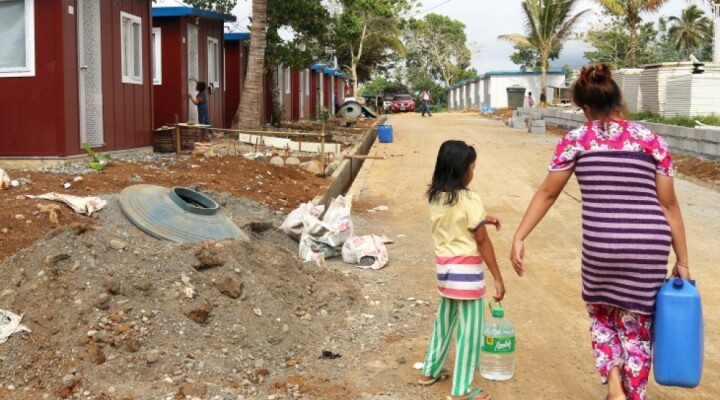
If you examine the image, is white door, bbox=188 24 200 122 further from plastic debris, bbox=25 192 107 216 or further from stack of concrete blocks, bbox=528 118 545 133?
stack of concrete blocks, bbox=528 118 545 133

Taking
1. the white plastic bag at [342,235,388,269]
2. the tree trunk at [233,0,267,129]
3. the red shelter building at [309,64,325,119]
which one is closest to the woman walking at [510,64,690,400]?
the white plastic bag at [342,235,388,269]

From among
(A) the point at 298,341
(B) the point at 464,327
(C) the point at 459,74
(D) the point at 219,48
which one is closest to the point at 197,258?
(A) the point at 298,341

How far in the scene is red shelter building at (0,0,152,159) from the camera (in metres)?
12.1

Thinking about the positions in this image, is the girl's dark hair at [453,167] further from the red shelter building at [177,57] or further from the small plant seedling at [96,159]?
the red shelter building at [177,57]

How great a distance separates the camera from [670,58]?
61.3m

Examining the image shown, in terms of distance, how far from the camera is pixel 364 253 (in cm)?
845

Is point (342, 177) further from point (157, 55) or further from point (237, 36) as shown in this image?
point (237, 36)

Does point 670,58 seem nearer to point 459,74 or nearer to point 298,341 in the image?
point 459,74

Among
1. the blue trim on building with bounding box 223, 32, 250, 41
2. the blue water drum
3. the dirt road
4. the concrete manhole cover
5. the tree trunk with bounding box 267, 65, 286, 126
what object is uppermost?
the blue trim on building with bounding box 223, 32, 250, 41

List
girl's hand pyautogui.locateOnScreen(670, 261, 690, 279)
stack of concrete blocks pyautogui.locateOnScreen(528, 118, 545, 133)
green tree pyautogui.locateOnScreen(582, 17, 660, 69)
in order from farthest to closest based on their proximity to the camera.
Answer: green tree pyautogui.locateOnScreen(582, 17, 660, 69)
stack of concrete blocks pyautogui.locateOnScreen(528, 118, 545, 133)
girl's hand pyautogui.locateOnScreen(670, 261, 690, 279)

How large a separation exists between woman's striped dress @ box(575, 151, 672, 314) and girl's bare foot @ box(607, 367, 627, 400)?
0.35m

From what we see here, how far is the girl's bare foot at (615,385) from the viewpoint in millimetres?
4109

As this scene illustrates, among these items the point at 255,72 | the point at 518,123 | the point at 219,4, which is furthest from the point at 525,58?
the point at 255,72

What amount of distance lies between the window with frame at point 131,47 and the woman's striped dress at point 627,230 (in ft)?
38.8
